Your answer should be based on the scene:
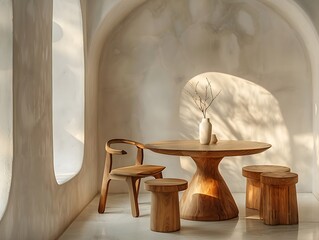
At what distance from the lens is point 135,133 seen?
6840 mm

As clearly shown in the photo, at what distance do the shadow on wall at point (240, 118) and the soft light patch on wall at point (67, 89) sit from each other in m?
1.55

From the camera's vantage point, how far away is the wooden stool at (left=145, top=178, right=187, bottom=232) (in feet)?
15.4

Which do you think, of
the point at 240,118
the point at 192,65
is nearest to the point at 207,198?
the point at 240,118

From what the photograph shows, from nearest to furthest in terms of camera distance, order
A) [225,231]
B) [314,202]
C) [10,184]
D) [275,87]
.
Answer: [10,184]
[225,231]
[314,202]
[275,87]

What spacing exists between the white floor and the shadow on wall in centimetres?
116

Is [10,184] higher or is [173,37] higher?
[173,37]

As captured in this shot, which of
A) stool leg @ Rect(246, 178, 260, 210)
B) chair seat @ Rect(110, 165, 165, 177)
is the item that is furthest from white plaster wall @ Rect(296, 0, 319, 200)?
chair seat @ Rect(110, 165, 165, 177)

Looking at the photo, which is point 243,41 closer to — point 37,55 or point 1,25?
point 37,55

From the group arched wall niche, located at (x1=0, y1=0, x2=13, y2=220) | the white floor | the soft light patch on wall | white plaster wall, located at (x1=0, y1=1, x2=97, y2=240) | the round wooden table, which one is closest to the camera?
arched wall niche, located at (x1=0, y1=0, x2=13, y2=220)

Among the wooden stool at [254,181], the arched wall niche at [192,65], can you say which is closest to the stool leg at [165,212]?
the wooden stool at [254,181]

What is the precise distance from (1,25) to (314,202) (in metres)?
4.29

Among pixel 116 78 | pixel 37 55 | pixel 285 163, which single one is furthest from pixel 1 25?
pixel 285 163

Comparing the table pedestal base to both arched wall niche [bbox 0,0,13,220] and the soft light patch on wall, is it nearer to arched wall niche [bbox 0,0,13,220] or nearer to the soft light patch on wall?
the soft light patch on wall

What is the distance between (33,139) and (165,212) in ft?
5.00
